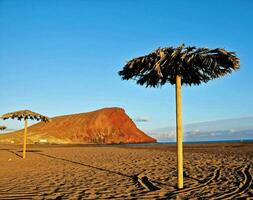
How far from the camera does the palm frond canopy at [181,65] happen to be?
7.54m

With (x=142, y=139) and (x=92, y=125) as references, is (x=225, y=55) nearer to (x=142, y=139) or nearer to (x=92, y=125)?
(x=92, y=125)

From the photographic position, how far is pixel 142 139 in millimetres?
139000

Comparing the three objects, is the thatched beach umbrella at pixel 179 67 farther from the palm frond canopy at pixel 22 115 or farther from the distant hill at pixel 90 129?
the distant hill at pixel 90 129

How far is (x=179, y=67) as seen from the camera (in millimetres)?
7895

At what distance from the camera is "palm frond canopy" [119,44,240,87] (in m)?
7.54

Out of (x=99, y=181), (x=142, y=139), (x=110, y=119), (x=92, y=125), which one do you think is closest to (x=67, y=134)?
(x=92, y=125)

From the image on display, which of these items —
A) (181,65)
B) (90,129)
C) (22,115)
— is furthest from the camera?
(90,129)

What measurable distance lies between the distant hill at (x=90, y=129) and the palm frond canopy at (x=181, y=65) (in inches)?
4273

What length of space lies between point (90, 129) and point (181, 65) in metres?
120

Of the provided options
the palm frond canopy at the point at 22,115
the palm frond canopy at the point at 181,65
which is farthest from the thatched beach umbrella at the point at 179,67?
the palm frond canopy at the point at 22,115

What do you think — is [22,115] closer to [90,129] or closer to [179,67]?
[179,67]

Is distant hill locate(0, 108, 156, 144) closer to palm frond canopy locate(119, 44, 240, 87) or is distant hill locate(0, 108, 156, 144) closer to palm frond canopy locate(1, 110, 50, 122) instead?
palm frond canopy locate(1, 110, 50, 122)

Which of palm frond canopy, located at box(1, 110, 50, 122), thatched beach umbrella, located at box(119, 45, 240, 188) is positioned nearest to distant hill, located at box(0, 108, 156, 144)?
palm frond canopy, located at box(1, 110, 50, 122)

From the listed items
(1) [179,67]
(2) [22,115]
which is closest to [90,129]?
(2) [22,115]
